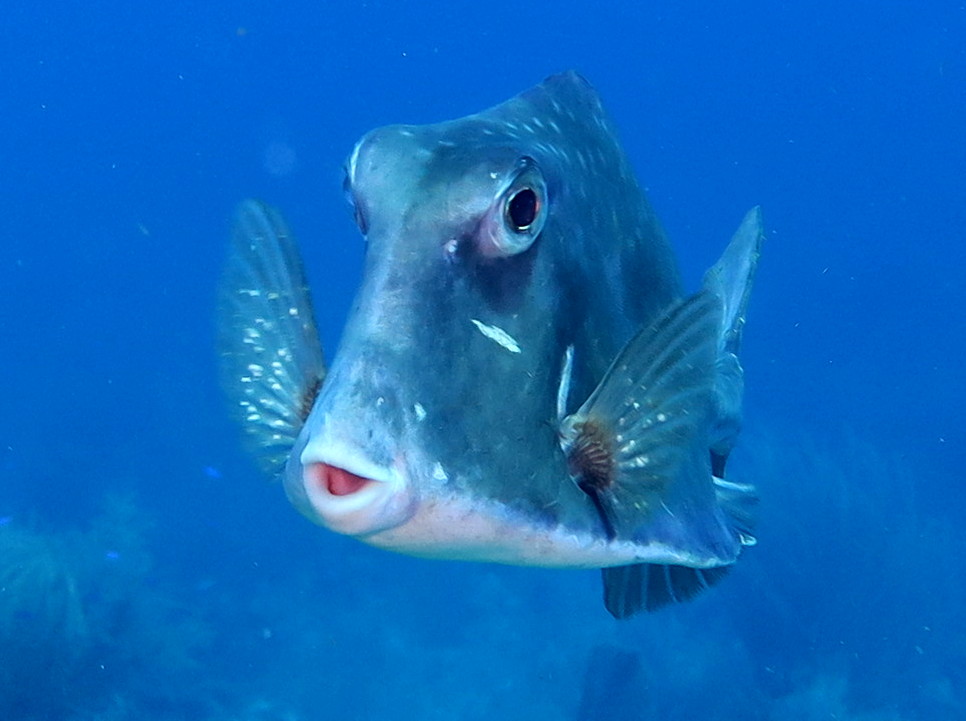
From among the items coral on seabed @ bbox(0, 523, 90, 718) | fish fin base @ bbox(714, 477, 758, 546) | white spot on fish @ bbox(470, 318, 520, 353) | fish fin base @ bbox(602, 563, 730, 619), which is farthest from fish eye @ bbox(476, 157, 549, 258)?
coral on seabed @ bbox(0, 523, 90, 718)

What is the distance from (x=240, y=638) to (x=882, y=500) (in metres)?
13.8

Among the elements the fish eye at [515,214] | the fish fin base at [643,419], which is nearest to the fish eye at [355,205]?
the fish eye at [515,214]

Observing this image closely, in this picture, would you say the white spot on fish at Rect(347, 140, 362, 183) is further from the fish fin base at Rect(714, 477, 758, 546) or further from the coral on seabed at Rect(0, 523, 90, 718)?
the coral on seabed at Rect(0, 523, 90, 718)

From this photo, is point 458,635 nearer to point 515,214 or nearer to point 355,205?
point 355,205

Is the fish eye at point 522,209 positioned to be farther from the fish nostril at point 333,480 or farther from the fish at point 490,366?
the fish nostril at point 333,480

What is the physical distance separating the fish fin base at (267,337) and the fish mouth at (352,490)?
83 centimetres

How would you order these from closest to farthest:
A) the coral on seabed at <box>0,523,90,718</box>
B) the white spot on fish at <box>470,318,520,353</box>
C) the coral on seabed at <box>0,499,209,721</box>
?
1. the white spot on fish at <box>470,318,520,353</box>
2. the coral on seabed at <box>0,523,90,718</box>
3. the coral on seabed at <box>0,499,209,721</box>

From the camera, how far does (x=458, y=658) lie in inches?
565

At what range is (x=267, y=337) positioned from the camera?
2840 mm

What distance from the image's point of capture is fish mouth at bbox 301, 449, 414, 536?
186cm

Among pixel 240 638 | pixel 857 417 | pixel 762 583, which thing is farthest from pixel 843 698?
pixel 857 417

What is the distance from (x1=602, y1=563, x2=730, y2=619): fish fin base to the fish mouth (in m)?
1.58

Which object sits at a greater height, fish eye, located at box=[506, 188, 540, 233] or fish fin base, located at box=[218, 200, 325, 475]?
fish eye, located at box=[506, 188, 540, 233]

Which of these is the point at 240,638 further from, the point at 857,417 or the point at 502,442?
the point at 857,417
